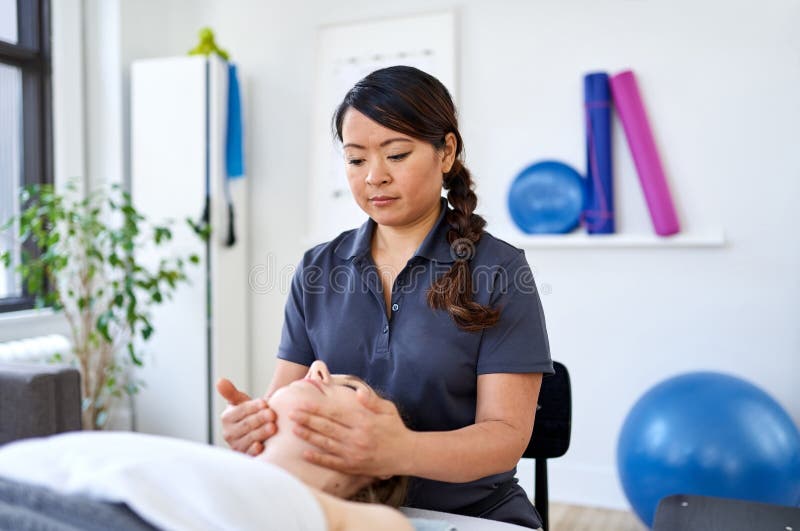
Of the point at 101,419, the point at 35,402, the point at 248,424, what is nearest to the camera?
the point at 248,424

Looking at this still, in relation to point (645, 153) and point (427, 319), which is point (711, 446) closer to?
point (645, 153)

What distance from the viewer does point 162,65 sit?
3.23 meters

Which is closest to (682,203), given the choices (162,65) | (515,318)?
(515,318)

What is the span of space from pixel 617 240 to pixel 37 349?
2445 mm

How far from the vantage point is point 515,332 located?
1.16 m

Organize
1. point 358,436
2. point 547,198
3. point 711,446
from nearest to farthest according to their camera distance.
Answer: point 358,436, point 711,446, point 547,198

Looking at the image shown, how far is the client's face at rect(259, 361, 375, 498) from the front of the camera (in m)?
1.02

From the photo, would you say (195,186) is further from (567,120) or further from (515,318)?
(515,318)

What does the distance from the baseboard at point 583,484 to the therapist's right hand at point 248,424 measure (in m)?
2.07

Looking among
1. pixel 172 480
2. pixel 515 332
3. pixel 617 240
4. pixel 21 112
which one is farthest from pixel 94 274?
pixel 172 480

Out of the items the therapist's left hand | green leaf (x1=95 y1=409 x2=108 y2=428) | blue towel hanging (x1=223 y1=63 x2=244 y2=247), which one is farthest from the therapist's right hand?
blue towel hanging (x1=223 y1=63 x2=244 y2=247)

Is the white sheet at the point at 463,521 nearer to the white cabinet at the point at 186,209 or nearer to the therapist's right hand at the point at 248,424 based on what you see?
the therapist's right hand at the point at 248,424

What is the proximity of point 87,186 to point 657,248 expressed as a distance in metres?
2.66

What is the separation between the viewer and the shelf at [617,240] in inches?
106
